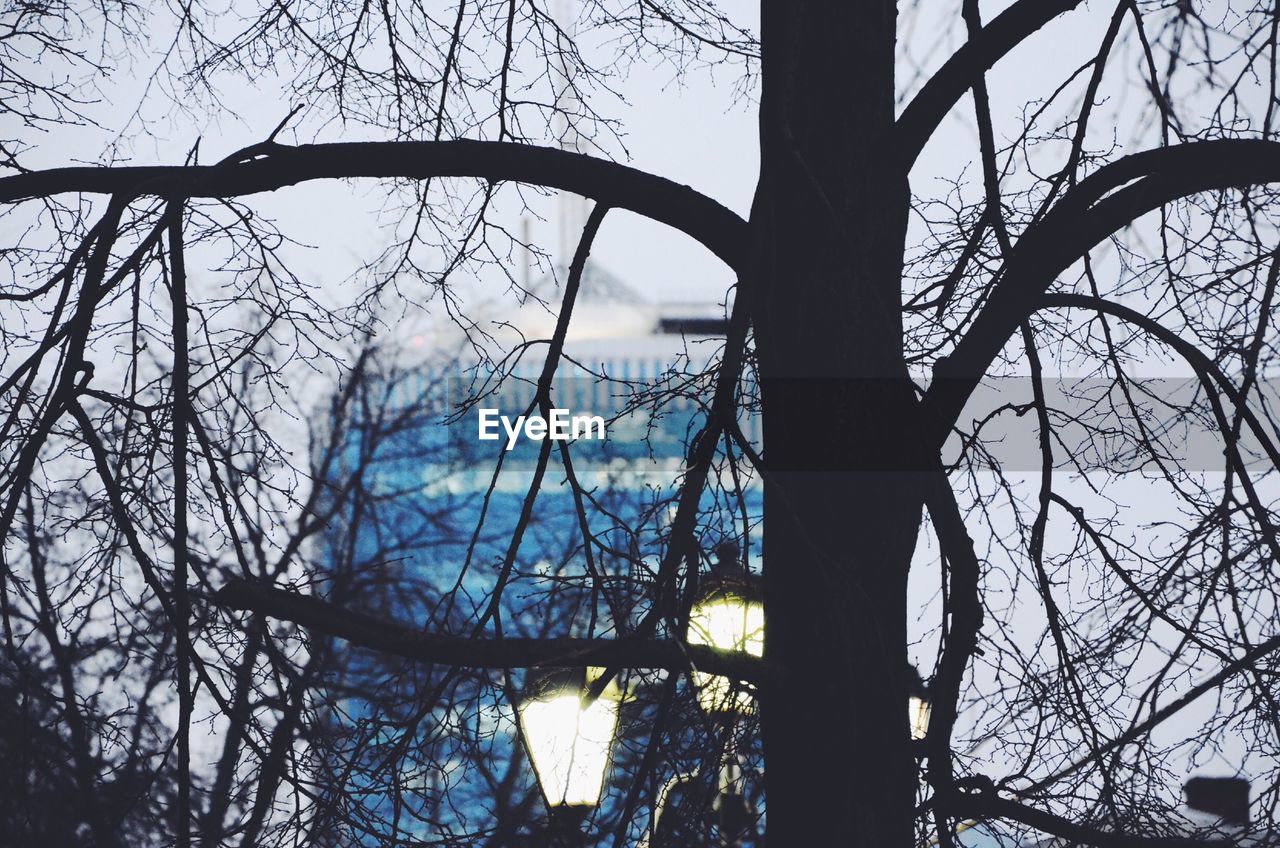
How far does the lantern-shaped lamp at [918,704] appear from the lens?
459 centimetres

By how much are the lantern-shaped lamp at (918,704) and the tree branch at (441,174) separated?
6.05ft

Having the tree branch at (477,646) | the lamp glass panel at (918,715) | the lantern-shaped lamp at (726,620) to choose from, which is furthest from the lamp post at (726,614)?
the lamp glass panel at (918,715)

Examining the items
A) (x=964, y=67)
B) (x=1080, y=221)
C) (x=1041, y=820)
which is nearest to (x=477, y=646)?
(x=1041, y=820)

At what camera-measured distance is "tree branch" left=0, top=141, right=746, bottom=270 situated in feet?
12.9

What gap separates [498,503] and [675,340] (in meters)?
13.9

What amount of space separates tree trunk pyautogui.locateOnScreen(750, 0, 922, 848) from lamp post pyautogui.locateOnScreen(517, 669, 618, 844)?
1.99ft

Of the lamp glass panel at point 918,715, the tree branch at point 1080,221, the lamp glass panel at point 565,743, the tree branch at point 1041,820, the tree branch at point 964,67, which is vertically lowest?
the tree branch at point 1041,820

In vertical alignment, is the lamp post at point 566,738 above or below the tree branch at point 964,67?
below

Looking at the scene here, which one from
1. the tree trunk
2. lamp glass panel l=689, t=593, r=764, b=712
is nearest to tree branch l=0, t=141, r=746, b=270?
the tree trunk

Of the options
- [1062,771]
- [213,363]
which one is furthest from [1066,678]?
[213,363]

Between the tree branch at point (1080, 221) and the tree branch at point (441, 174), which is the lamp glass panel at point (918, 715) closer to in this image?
the tree branch at point (1080, 221)

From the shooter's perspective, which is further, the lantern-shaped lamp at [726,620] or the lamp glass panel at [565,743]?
the lantern-shaped lamp at [726,620]

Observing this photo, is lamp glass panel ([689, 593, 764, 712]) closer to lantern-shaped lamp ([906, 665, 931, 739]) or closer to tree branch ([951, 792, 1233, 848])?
lantern-shaped lamp ([906, 665, 931, 739])

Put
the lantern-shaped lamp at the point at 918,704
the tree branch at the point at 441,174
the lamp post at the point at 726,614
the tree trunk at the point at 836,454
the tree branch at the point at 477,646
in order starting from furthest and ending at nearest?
the lantern-shaped lamp at the point at 918,704 < the lamp post at the point at 726,614 < the tree branch at the point at 441,174 < the tree trunk at the point at 836,454 < the tree branch at the point at 477,646
